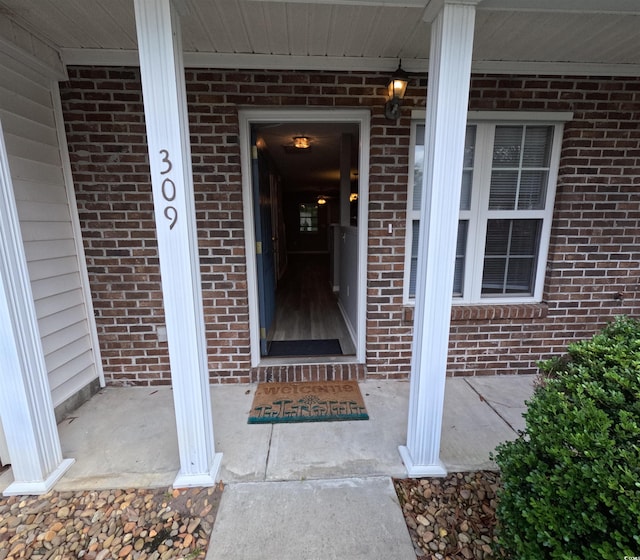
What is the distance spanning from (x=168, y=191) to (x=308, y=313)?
122 inches

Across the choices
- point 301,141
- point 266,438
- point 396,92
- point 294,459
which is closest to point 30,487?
point 266,438

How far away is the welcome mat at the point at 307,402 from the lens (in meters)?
2.34

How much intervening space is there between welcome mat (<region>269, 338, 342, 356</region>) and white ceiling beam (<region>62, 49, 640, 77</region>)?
2.39 metres

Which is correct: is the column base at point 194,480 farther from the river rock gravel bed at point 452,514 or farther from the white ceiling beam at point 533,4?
the white ceiling beam at point 533,4

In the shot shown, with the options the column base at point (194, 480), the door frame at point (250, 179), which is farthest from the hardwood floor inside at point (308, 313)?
the column base at point (194, 480)

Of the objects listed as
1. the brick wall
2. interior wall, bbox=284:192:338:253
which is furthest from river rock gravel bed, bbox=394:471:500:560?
interior wall, bbox=284:192:338:253

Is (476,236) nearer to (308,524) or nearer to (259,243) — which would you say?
(259,243)

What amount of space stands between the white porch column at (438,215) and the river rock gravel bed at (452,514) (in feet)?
0.32

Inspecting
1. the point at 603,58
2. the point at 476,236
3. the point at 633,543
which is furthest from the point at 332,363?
the point at 603,58

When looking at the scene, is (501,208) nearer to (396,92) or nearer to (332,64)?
(396,92)

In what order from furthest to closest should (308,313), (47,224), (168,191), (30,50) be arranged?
(308,313), (47,224), (30,50), (168,191)

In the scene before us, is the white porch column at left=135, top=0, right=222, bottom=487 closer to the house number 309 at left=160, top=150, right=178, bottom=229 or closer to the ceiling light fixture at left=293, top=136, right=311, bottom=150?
the house number 309 at left=160, top=150, right=178, bottom=229

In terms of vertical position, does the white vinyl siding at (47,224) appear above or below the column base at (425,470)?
above

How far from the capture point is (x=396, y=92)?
2.37m
